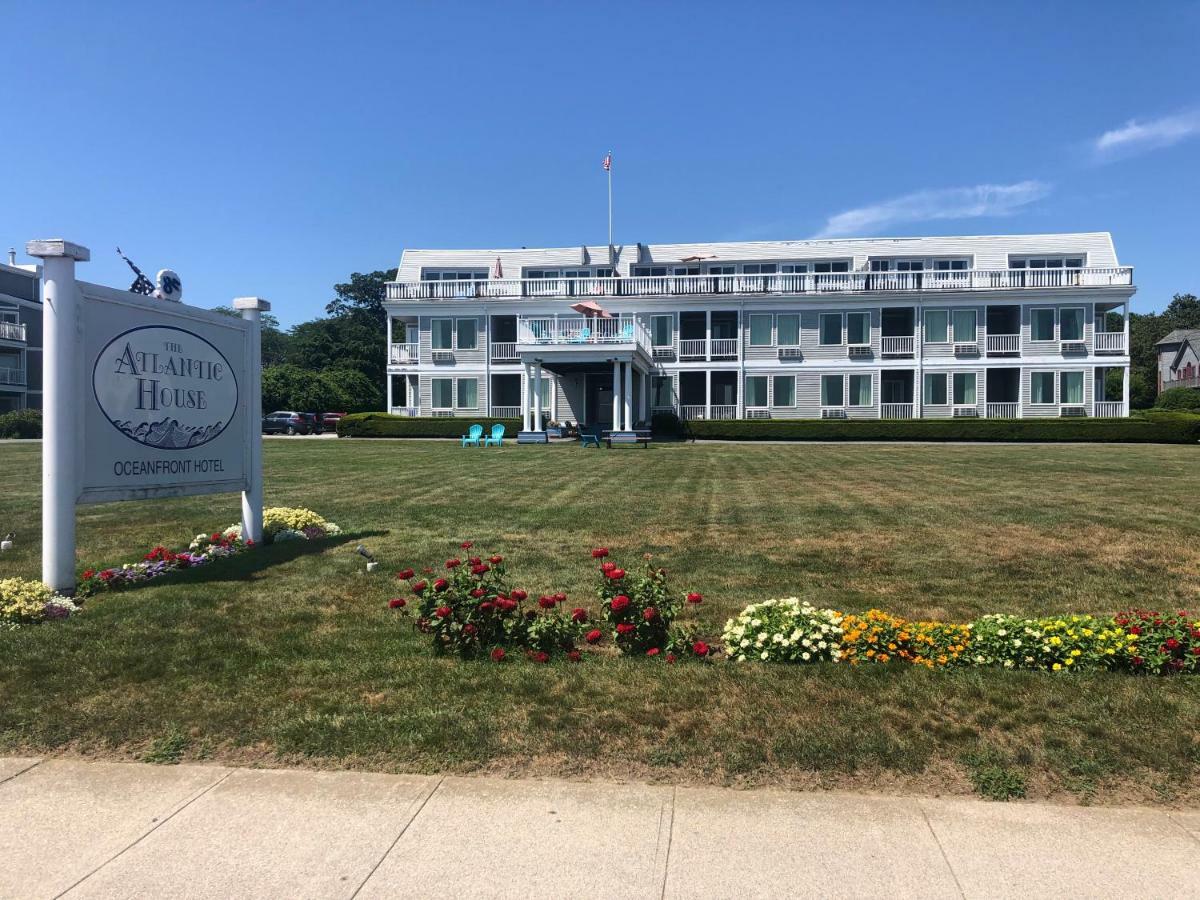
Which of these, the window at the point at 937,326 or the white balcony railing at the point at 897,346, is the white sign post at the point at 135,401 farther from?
the window at the point at 937,326

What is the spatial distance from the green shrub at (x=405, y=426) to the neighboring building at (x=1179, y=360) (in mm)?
63798

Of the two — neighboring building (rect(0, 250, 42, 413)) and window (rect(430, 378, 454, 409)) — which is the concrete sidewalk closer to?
window (rect(430, 378, 454, 409))

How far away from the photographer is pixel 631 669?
4816mm

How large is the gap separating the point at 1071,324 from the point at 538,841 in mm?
39181

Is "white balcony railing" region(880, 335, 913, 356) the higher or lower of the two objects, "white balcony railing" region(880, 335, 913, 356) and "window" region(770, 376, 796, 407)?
the higher

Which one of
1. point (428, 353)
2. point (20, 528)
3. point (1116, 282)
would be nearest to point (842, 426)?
point (1116, 282)

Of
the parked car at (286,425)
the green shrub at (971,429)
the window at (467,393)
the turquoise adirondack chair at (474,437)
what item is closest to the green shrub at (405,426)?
the window at (467,393)

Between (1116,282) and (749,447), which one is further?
(1116,282)

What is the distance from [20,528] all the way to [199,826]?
8.46 metres

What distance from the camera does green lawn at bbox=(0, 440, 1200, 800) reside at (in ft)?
12.3

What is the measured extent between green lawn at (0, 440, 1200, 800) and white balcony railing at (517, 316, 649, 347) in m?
18.0

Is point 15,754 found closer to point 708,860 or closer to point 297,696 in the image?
point 297,696

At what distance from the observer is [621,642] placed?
509 cm

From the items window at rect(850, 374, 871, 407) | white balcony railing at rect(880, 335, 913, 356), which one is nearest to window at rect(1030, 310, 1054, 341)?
white balcony railing at rect(880, 335, 913, 356)
